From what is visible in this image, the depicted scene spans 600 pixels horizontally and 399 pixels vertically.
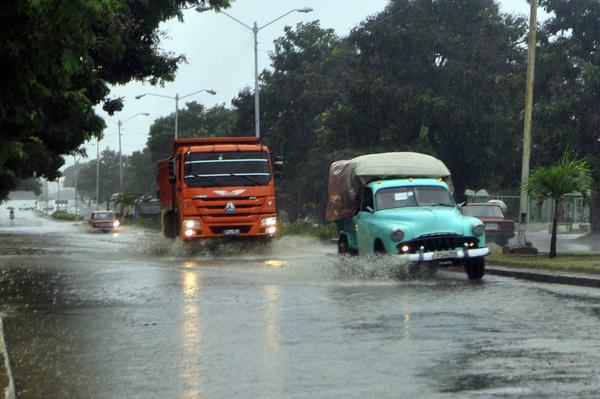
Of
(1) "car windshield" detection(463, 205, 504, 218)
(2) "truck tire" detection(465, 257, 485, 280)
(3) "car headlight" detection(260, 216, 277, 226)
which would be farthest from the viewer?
(1) "car windshield" detection(463, 205, 504, 218)

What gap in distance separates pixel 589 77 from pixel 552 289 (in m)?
29.7

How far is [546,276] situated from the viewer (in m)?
19.4

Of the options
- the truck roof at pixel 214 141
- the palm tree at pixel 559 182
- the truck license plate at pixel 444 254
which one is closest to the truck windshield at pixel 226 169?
the truck roof at pixel 214 141

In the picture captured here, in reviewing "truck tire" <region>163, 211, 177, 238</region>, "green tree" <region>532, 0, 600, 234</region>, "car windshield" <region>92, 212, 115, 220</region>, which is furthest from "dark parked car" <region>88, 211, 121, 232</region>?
"truck tire" <region>163, 211, 177, 238</region>

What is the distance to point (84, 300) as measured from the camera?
16.7m

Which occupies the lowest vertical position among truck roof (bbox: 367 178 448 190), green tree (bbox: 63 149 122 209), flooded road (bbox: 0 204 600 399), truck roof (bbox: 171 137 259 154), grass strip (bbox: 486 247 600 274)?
flooded road (bbox: 0 204 600 399)

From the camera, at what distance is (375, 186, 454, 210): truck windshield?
20.7 m

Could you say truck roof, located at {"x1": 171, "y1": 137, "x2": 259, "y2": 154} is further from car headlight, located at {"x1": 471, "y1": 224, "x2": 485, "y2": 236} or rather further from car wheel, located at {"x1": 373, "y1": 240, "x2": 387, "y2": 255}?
car headlight, located at {"x1": 471, "y1": 224, "x2": 485, "y2": 236}

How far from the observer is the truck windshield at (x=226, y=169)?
93.0 ft

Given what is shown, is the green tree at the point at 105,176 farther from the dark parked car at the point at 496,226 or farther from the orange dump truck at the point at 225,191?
the orange dump truck at the point at 225,191

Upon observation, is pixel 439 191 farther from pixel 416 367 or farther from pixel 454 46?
pixel 454 46

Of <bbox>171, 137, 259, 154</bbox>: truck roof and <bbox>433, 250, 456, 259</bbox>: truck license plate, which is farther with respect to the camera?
<bbox>171, 137, 259, 154</bbox>: truck roof

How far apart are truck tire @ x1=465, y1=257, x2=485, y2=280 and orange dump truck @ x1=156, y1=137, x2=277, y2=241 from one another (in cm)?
979

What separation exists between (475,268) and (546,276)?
51.7 inches
